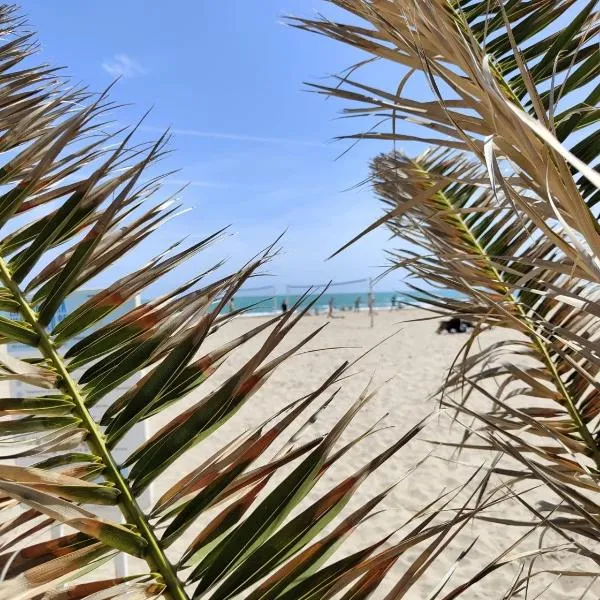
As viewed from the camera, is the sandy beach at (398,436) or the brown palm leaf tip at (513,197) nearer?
the brown palm leaf tip at (513,197)

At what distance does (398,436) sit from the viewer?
6449 mm

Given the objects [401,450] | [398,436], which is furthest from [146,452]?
[398,436]

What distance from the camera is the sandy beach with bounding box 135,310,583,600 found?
347cm

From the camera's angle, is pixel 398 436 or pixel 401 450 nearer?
pixel 401 450

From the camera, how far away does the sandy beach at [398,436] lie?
11.4 ft

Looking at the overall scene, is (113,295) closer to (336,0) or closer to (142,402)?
(142,402)

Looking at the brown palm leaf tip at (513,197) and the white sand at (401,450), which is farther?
the white sand at (401,450)

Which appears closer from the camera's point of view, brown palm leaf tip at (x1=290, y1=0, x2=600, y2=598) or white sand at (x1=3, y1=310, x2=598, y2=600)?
brown palm leaf tip at (x1=290, y1=0, x2=600, y2=598)

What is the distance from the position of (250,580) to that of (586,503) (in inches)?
16.2

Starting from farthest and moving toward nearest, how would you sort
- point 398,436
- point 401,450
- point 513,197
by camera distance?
point 398,436 → point 401,450 → point 513,197

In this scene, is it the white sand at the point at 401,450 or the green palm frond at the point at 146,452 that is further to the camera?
the white sand at the point at 401,450

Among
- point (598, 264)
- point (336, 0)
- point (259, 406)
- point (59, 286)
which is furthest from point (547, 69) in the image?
point (259, 406)

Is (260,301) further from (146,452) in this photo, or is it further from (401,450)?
(401,450)

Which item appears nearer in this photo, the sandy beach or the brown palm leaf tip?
the brown palm leaf tip
